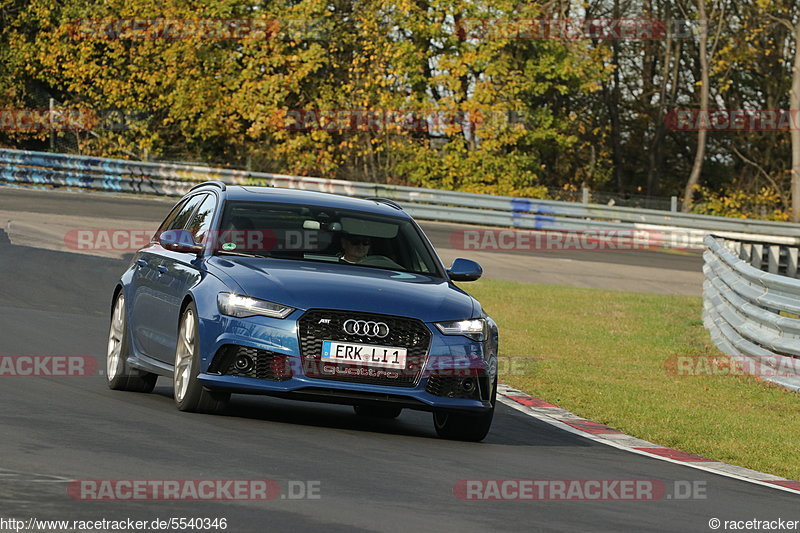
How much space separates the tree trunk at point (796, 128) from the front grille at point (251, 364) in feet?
128

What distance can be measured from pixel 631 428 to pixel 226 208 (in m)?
3.68

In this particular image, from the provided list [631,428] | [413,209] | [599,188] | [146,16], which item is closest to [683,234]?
[413,209]

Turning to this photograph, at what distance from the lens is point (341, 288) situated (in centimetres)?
945

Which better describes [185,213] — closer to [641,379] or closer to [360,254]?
[360,254]

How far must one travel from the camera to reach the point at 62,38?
1811 inches

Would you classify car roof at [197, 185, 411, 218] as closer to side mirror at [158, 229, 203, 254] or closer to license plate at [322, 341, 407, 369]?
side mirror at [158, 229, 203, 254]

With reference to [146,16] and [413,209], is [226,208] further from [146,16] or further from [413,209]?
[146,16]

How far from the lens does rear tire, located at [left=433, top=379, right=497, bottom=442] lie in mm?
9875

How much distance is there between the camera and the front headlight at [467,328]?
31.2ft
